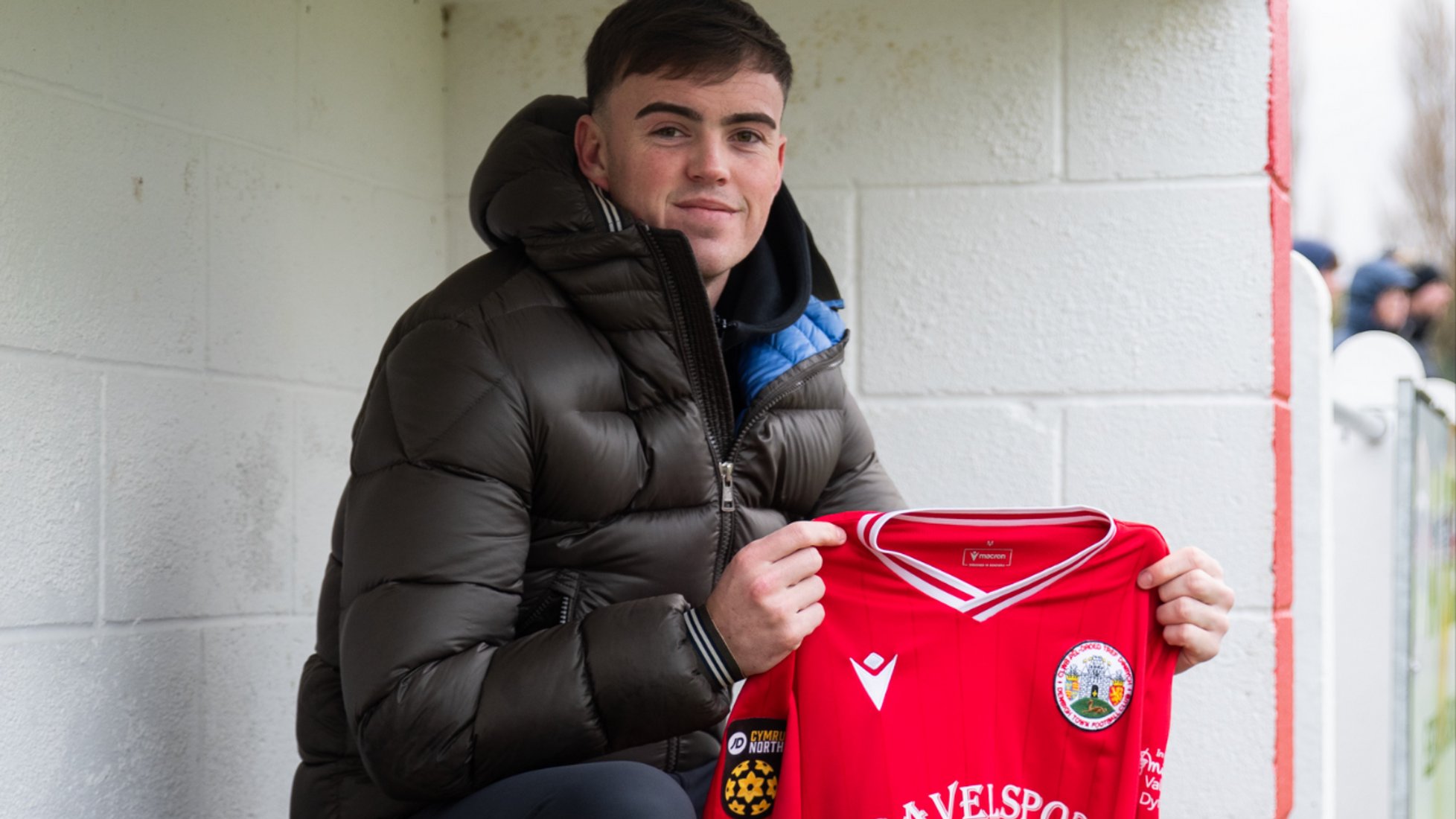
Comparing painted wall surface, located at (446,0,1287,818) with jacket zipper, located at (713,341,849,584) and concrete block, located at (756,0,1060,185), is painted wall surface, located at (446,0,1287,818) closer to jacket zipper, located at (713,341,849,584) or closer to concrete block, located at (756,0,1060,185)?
concrete block, located at (756,0,1060,185)

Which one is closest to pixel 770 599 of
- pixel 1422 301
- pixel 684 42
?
pixel 684 42

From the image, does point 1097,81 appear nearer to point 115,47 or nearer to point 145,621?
point 115,47

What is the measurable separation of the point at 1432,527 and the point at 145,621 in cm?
304

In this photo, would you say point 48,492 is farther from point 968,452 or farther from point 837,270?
point 968,452

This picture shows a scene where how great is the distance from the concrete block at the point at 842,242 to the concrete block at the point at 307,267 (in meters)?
0.75

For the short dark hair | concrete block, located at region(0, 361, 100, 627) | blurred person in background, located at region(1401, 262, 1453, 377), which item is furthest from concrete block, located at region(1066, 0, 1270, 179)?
blurred person in background, located at region(1401, 262, 1453, 377)

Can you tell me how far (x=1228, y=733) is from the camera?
8.41ft

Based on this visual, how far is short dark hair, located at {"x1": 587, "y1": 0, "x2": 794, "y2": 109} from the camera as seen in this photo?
1.92 meters

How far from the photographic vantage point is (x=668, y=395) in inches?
72.4


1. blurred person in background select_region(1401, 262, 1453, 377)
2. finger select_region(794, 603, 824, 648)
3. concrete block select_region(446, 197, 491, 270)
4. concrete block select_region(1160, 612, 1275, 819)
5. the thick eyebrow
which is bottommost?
concrete block select_region(1160, 612, 1275, 819)

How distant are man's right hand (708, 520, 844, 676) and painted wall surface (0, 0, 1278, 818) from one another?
2.81 feet

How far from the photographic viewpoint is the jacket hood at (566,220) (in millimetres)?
1808

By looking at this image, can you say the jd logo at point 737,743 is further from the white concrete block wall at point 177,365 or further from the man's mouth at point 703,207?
the white concrete block wall at point 177,365

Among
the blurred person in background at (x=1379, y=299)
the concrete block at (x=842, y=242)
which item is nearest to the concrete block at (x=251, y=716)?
the concrete block at (x=842, y=242)
